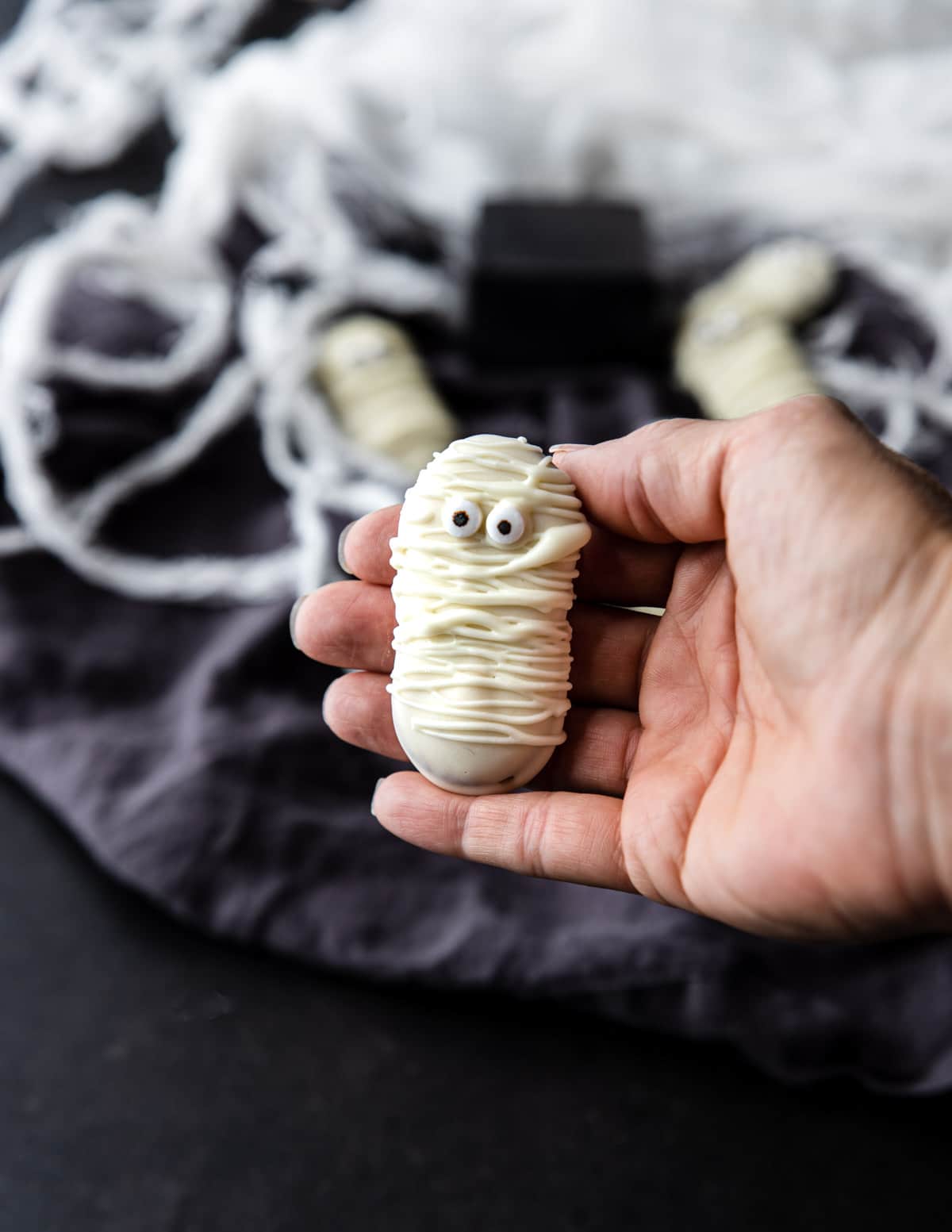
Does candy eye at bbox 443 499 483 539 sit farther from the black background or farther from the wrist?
the black background

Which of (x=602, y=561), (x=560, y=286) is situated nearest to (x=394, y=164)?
(x=560, y=286)

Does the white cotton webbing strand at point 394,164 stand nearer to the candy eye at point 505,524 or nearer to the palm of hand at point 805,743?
the candy eye at point 505,524

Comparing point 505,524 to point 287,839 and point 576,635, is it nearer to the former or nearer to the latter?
point 576,635

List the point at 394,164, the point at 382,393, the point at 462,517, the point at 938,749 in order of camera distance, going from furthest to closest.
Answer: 1. the point at 394,164
2. the point at 382,393
3. the point at 462,517
4. the point at 938,749

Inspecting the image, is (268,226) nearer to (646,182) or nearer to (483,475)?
(646,182)

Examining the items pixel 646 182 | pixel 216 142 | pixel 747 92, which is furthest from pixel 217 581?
pixel 747 92

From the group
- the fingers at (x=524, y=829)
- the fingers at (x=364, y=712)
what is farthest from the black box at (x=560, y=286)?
the fingers at (x=524, y=829)

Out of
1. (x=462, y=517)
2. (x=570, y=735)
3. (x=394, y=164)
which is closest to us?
(x=462, y=517)
